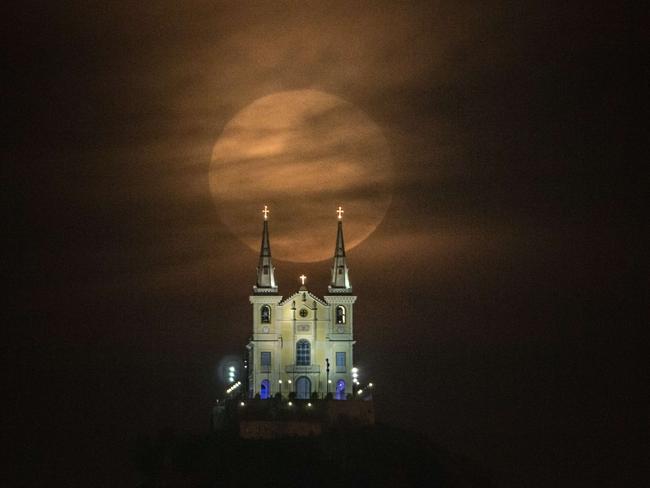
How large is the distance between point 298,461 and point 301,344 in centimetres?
995

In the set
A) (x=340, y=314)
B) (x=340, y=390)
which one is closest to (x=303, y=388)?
(x=340, y=390)

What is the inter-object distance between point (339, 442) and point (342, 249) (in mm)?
12748

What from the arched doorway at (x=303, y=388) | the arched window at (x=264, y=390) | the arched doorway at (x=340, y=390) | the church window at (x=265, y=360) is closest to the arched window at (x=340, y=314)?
the arched doorway at (x=340, y=390)

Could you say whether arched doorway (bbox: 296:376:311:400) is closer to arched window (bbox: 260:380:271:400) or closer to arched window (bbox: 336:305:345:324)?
arched window (bbox: 260:380:271:400)

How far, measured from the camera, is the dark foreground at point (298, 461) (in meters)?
103

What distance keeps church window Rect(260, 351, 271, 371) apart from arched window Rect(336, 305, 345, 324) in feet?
14.4

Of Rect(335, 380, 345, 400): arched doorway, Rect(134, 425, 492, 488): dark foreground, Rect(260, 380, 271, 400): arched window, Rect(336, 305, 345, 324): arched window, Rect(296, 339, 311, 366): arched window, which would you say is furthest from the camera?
Rect(336, 305, 345, 324): arched window

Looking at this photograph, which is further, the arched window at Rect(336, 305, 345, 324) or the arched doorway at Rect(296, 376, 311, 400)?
the arched window at Rect(336, 305, 345, 324)

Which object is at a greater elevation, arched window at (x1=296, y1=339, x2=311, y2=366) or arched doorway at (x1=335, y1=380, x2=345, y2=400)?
arched window at (x1=296, y1=339, x2=311, y2=366)

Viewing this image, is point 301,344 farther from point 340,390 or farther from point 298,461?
point 298,461

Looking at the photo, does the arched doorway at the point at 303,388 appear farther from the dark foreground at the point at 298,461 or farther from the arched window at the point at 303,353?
the dark foreground at the point at 298,461

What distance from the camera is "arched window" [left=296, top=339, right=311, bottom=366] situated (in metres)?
112

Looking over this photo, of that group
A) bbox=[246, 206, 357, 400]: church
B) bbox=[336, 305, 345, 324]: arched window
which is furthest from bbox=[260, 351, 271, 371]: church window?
bbox=[336, 305, 345, 324]: arched window

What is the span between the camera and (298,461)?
341 feet
